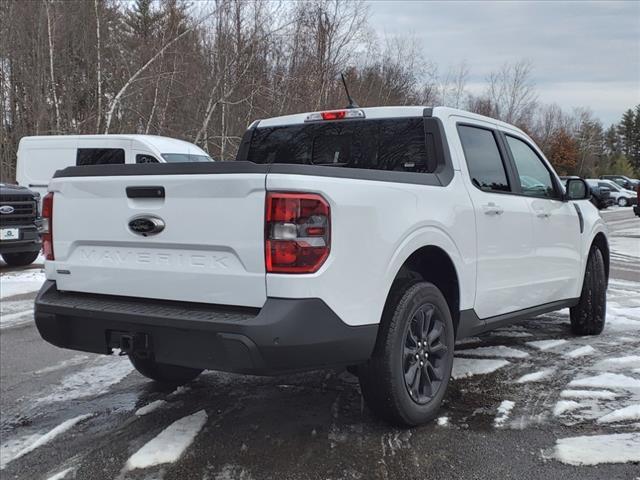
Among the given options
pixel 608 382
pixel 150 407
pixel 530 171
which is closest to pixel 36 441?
pixel 150 407

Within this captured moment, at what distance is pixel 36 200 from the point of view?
11.4m

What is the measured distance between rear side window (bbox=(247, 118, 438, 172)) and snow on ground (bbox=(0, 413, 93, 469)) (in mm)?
2264

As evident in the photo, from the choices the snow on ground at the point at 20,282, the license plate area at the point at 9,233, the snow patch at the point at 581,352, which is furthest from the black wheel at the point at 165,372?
the license plate area at the point at 9,233

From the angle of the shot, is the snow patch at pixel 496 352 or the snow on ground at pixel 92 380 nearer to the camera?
the snow on ground at pixel 92 380

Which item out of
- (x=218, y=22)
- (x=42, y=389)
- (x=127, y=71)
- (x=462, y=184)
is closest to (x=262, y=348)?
(x=462, y=184)

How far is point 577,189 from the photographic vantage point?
18.1ft

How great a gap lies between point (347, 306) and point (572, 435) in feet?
5.03

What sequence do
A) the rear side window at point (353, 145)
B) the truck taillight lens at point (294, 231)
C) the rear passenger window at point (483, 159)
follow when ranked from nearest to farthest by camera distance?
the truck taillight lens at point (294, 231) < the rear side window at point (353, 145) < the rear passenger window at point (483, 159)

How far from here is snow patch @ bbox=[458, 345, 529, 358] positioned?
16.9 ft

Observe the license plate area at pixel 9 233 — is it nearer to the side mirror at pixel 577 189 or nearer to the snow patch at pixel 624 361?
the side mirror at pixel 577 189

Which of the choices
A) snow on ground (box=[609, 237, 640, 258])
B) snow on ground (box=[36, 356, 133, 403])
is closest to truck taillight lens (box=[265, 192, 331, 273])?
snow on ground (box=[36, 356, 133, 403])

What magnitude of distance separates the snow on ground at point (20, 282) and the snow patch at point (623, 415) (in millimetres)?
7485

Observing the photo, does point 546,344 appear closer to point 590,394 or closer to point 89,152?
point 590,394

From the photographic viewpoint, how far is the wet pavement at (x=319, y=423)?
3199 mm
